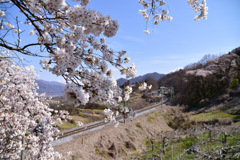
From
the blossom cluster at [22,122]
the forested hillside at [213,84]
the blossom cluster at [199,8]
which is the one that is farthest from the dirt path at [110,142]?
the forested hillside at [213,84]

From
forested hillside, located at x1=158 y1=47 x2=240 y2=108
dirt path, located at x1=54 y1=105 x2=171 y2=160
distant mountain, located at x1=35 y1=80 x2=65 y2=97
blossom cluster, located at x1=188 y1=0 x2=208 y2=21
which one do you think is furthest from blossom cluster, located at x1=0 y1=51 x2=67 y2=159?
forested hillside, located at x1=158 y1=47 x2=240 y2=108

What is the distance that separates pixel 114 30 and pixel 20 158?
4783mm

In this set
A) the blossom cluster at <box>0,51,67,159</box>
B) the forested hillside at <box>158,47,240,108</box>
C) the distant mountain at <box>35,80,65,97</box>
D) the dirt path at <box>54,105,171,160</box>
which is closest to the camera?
the distant mountain at <box>35,80,65,97</box>

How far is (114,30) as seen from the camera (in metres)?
2.74

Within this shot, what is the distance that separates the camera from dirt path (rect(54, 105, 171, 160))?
9.08 metres

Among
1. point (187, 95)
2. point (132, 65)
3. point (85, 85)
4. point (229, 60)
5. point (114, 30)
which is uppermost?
point (229, 60)

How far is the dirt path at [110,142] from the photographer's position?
9084mm

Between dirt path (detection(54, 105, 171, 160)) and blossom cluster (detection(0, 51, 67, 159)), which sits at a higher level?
blossom cluster (detection(0, 51, 67, 159))

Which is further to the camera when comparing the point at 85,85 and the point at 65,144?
the point at 65,144

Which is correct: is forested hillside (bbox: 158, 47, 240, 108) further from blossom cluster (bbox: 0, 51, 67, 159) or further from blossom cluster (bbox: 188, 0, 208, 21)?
blossom cluster (bbox: 0, 51, 67, 159)

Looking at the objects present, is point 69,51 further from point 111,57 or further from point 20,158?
point 20,158

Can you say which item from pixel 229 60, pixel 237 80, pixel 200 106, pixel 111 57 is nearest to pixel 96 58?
pixel 111 57

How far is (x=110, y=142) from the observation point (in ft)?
37.4

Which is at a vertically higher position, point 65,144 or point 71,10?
point 71,10
